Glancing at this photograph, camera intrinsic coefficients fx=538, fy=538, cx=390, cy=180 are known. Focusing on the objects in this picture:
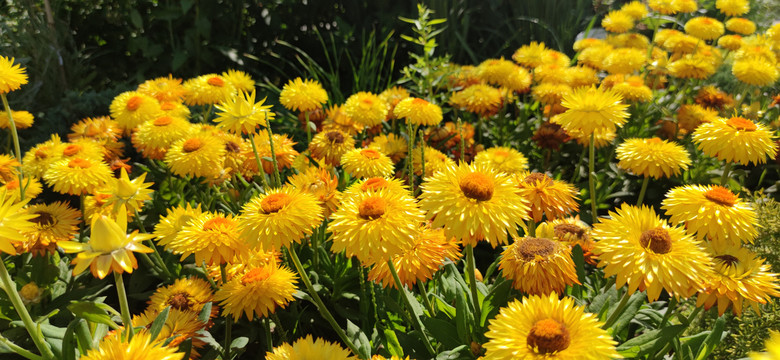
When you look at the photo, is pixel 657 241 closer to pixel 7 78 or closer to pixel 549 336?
pixel 549 336

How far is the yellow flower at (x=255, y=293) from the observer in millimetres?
1400

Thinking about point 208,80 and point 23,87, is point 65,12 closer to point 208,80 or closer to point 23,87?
point 23,87

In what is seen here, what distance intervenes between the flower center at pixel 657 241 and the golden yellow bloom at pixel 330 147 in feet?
4.04

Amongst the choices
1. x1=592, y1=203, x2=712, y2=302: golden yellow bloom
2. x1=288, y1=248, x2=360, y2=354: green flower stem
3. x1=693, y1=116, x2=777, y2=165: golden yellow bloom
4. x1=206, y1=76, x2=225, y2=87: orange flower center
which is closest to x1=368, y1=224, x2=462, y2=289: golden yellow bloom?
x1=288, y1=248, x2=360, y2=354: green flower stem

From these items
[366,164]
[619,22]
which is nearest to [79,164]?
[366,164]

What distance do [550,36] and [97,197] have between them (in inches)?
152

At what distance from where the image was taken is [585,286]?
163 centimetres

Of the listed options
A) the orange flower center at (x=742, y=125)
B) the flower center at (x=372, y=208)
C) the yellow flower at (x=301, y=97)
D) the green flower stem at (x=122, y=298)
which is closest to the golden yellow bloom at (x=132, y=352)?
the green flower stem at (x=122, y=298)

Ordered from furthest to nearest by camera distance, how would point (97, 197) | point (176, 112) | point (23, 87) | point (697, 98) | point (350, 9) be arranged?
1. point (350, 9)
2. point (23, 87)
3. point (697, 98)
4. point (176, 112)
5. point (97, 197)

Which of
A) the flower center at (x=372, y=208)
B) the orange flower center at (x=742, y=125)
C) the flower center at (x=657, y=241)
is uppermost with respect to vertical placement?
the flower center at (x=372, y=208)

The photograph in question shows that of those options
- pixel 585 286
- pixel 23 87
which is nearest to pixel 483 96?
pixel 585 286

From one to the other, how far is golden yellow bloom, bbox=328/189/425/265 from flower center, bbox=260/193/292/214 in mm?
147

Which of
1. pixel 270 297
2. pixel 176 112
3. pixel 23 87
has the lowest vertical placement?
pixel 23 87

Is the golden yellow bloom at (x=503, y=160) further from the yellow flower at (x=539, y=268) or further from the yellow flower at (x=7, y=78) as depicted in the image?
the yellow flower at (x=7, y=78)
